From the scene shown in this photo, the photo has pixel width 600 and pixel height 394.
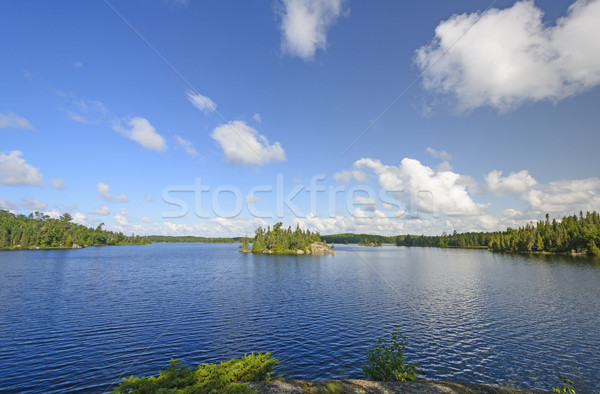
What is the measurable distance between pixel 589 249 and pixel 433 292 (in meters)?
167

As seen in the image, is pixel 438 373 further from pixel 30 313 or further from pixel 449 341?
pixel 30 313

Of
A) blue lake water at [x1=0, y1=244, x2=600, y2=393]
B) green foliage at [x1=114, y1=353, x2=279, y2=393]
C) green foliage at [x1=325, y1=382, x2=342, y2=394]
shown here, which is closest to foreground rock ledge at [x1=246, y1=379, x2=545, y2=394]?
green foliage at [x1=325, y1=382, x2=342, y2=394]

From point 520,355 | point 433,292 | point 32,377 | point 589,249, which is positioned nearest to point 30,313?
point 32,377

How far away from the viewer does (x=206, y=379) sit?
13602 millimetres

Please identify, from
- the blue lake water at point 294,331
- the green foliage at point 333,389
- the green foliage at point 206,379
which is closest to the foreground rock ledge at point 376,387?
the green foliage at point 333,389

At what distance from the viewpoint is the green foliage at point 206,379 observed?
12.2 m

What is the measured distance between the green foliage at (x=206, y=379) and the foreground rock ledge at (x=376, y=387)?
1116 mm

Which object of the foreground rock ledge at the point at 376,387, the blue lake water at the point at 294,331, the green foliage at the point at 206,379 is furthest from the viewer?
the blue lake water at the point at 294,331

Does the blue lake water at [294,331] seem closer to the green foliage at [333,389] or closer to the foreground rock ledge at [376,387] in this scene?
the foreground rock ledge at [376,387]

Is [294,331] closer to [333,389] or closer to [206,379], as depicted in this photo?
[333,389]

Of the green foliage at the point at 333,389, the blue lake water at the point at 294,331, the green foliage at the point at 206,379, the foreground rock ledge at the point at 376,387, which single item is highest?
the green foliage at the point at 206,379

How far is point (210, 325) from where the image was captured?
33.9 meters

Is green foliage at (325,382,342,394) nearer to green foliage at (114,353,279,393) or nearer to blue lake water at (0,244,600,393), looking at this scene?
green foliage at (114,353,279,393)

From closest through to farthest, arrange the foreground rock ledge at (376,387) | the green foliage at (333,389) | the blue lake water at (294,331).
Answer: the green foliage at (333,389), the foreground rock ledge at (376,387), the blue lake water at (294,331)
